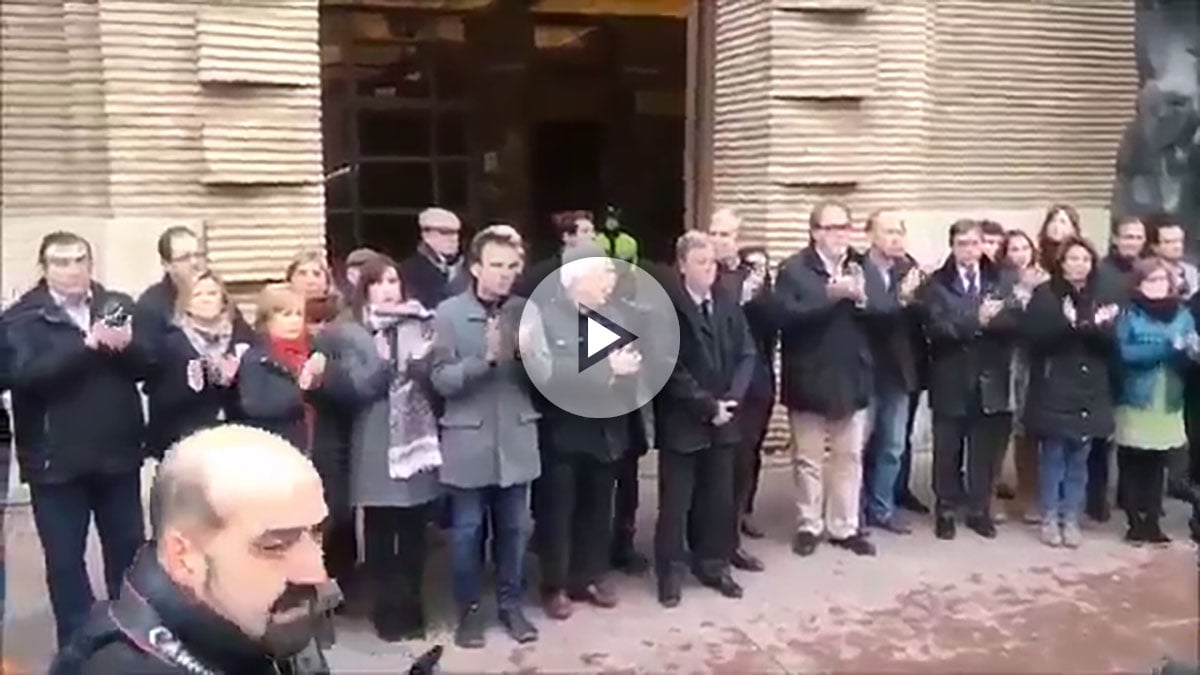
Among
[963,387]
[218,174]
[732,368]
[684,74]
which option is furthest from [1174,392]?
[218,174]

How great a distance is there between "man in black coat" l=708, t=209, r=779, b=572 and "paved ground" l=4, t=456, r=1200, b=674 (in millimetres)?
66

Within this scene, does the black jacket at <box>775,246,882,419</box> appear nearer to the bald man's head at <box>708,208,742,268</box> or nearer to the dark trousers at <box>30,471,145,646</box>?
the bald man's head at <box>708,208,742,268</box>

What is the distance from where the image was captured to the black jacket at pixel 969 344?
8.27 feet

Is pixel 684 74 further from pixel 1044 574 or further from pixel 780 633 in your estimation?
pixel 1044 574

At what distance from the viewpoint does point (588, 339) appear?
6.99 feet

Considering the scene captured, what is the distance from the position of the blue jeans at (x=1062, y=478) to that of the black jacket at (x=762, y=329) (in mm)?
575

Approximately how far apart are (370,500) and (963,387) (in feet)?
3.70

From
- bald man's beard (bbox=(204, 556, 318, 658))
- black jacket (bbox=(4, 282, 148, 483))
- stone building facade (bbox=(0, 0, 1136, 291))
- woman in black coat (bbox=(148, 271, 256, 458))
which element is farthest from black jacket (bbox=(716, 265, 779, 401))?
bald man's beard (bbox=(204, 556, 318, 658))

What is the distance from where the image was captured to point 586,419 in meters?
2.23

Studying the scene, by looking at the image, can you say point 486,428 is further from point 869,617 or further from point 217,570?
point 217,570

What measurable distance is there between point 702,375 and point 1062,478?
81 centimetres

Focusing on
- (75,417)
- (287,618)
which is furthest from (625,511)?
(287,618)

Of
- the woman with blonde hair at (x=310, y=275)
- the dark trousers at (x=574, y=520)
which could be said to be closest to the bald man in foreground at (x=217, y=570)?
the woman with blonde hair at (x=310, y=275)

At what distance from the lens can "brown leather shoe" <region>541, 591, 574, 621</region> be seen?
2.26 meters
